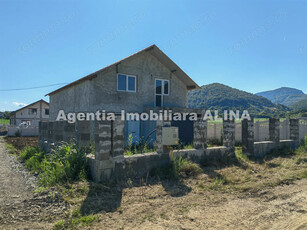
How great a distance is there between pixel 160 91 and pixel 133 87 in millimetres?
2036

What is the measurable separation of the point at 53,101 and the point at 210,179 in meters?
15.5

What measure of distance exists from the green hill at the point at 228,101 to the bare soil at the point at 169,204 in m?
106

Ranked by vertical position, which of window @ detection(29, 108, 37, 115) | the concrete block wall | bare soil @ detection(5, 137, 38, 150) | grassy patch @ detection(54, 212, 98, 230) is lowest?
bare soil @ detection(5, 137, 38, 150)

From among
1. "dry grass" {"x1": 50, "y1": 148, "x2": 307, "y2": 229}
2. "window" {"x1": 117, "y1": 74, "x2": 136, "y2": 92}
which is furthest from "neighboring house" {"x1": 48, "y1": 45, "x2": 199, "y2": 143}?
"dry grass" {"x1": 50, "y1": 148, "x2": 307, "y2": 229}

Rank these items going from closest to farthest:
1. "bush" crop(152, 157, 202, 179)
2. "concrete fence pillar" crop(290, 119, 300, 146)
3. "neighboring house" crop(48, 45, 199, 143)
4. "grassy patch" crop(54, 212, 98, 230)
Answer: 1. "grassy patch" crop(54, 212, 98, 230)
2. "bush" crop(152, 157, 202, 179)
3. "concrete fence pillar" crop(290, 119, 300, 146)
4. "neighboring house" crop(48, 45, 199, 143)

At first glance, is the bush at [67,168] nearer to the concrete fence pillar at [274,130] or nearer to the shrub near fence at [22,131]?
the concrete fence pillar at [274,130]

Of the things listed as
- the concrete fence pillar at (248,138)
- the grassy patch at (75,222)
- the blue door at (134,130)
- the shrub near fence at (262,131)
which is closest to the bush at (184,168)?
the grassy patch at (75,222)

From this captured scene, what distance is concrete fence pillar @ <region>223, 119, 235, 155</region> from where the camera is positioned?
8.01 meters

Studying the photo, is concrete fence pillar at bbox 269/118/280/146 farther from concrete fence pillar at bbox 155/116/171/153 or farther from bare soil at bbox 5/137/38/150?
bare soil at bbox 5/137/38/150

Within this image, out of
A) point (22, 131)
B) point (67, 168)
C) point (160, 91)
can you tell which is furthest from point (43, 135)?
point (22, 131)

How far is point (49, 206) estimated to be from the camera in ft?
13.1

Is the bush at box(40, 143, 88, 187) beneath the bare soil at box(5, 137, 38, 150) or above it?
above

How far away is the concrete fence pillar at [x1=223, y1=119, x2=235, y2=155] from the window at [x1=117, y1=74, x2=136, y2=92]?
6405 millimetres

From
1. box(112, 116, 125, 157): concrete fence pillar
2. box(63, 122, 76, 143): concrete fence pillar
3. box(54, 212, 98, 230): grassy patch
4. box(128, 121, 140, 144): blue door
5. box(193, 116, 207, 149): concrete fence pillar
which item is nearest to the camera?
box(54, 212, 98, 230): grassy patch
